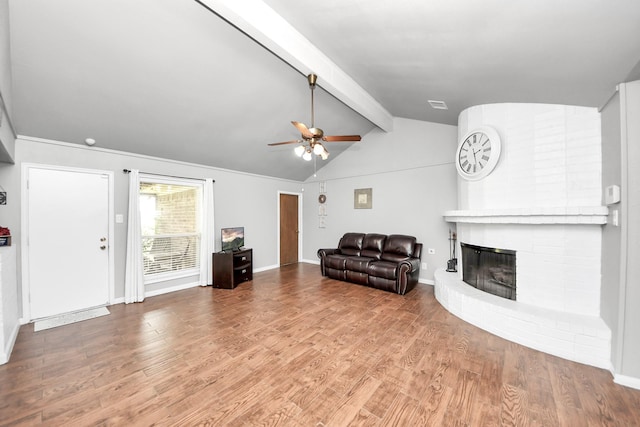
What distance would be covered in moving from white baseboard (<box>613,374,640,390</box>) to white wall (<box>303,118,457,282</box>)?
8.84 ft

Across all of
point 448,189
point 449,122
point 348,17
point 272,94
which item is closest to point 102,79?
point 272,94

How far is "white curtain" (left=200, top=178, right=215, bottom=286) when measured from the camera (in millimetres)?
4742

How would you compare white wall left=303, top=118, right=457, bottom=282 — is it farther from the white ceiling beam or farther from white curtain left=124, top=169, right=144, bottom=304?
white curtain left=124, top=169, right=144, bottom=304

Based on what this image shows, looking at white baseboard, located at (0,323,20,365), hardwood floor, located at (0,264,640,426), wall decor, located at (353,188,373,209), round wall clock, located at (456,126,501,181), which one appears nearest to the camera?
hardwood floor, located at (0,264,640,426)

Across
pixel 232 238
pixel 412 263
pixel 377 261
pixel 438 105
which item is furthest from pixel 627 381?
pixel 232 238

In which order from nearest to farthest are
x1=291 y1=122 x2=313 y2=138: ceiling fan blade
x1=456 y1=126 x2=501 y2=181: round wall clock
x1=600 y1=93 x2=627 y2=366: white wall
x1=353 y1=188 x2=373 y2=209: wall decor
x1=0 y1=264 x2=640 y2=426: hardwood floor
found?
x1=0 y1=264 x2=640 y2=426: hardwood floor → x1=600 y1=93 x2=627 y2=366: white wall → x1=291 y1=122 x2=313 y2=138: ceiling fan blade → x1=456 y1=126 x2=501 y2=181: round wall clock → x1=353 y1=188 x2=373 y2=209: wall decor

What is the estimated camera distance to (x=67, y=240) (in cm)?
339

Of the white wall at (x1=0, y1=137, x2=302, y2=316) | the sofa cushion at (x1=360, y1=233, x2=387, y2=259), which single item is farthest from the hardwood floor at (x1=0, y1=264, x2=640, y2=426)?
the sofa cushion at (x1=360, y1=233, x2=387, y2=259)

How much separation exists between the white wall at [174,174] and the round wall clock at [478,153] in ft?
13.8

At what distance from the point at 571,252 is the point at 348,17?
3.17 m

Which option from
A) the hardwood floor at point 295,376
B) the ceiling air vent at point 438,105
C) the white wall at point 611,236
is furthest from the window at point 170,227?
the white wall at point 611,236

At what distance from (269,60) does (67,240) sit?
3.64m

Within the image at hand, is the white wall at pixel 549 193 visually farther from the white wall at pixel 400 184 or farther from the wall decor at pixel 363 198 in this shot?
the wall decor at pixel 363 198

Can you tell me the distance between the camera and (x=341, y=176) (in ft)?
20.2
